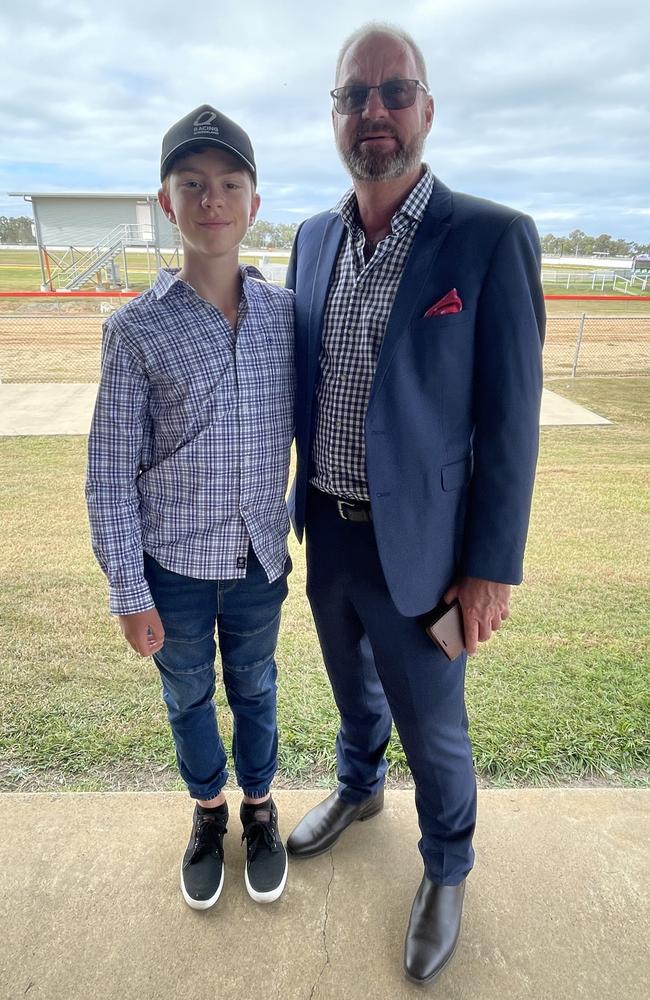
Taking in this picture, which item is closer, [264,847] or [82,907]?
[82,907]

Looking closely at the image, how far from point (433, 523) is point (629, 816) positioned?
1017 millimetres

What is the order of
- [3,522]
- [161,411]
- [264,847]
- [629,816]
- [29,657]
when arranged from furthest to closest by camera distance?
[3,522]
[29,657]
[629,816]
[264,847]
[161,411]

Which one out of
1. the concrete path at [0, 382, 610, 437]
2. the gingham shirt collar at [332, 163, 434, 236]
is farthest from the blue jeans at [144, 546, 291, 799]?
the concrete path at [0, 382, 610, 437]

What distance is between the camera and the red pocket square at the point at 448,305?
3.59ft

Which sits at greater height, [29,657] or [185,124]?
[185,124]

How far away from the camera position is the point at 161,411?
3.89ft

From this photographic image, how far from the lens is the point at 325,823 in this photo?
4.99 feet

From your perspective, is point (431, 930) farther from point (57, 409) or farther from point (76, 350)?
point (76, 350)

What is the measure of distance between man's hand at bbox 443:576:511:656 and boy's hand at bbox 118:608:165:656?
0.62 meters

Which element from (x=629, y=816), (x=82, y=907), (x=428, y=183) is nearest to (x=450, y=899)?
(x=629, y=816)

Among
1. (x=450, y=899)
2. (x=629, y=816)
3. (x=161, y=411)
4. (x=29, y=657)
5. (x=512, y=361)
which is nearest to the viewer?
(x=512, y=361)

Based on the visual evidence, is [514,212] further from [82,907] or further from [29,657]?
[29,657]

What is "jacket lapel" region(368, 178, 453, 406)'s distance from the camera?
1128mm

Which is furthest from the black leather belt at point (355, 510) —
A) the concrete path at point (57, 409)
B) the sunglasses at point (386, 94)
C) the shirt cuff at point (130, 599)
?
the concrete path at point (57, 409)
